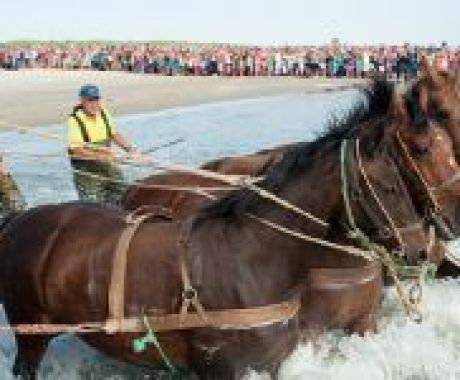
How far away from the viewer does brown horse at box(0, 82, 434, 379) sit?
464cm

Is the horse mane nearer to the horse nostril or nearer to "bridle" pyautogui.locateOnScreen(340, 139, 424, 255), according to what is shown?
"bridle" pyautogui.locateOnScreen(340, 139, 424, 255)

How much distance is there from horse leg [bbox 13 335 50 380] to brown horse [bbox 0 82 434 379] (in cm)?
58

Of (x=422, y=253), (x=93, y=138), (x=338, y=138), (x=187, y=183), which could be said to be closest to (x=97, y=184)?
(x=93, y=138)

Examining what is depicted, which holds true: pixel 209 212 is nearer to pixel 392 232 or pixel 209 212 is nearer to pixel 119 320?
pixel 119 320

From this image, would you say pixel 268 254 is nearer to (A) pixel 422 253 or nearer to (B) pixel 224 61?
(A) pixel 422 253

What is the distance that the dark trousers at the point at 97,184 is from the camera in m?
9.27

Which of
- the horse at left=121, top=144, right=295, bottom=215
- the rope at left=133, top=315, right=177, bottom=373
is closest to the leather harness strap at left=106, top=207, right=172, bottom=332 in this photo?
the rope at left=133, top=315, right=177, bottom=373

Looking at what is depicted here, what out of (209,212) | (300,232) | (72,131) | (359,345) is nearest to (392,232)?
(300,232)

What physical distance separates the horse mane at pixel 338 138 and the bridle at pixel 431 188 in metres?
0.15

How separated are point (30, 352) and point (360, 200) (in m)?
2.48

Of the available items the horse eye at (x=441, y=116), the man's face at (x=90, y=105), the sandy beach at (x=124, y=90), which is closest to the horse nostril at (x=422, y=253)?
the horse eye at (x=441, y=116)

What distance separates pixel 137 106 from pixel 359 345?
29.4 m

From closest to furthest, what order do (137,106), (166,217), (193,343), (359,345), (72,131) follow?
1. (193,343)
2. (166,217)
3. (359,345)
4. (72,131)
5. (137,106)

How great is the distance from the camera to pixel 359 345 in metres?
6.60
